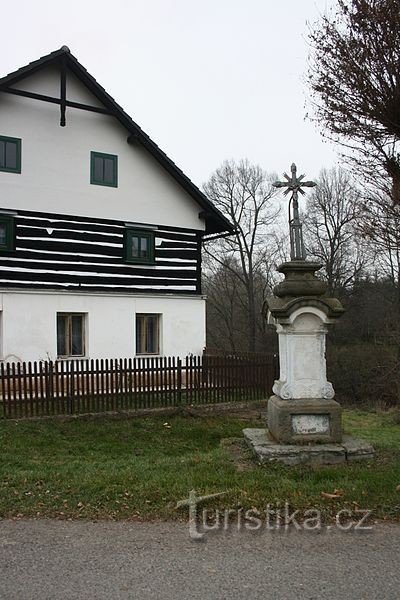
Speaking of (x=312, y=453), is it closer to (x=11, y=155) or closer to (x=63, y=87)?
(x=11, y=155)

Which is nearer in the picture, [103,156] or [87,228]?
[87,228]

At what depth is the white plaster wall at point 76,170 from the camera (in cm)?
1620

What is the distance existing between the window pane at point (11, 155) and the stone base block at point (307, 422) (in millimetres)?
11368

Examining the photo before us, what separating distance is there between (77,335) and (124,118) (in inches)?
265

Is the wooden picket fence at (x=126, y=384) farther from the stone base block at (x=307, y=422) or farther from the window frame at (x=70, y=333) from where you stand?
the stone base block at (x=307, y=422)

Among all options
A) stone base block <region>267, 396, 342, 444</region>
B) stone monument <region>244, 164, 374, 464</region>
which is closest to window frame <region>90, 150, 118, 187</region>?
stone monument <region>244, 164, 374, 464</region>

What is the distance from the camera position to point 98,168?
17.7m

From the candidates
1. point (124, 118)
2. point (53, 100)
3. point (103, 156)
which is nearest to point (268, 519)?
point (53, 100)

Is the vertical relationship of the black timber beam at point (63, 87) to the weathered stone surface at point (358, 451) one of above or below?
above

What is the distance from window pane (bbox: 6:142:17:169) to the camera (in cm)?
1600

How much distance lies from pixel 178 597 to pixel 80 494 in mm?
2547

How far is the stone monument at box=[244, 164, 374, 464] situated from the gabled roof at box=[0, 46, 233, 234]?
10.8m

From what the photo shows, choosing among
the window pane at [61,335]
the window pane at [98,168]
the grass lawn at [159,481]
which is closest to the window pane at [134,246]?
the window pane at [98,168]

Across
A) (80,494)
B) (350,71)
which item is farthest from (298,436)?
(350,71)
